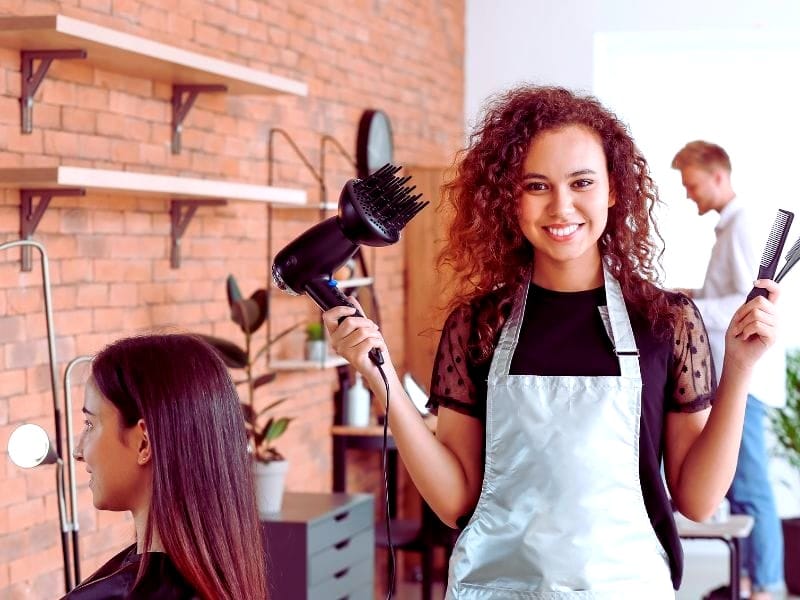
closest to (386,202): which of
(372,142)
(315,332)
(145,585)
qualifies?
(145,585)

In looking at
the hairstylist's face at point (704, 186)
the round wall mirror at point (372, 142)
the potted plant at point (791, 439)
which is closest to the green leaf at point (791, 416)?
the potted plant at point (791, 439)

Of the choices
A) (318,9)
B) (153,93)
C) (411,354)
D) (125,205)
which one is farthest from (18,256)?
(411,354)

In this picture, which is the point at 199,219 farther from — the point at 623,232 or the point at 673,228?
the point at 673,228

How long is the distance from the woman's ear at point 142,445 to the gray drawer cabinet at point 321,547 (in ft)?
6.21

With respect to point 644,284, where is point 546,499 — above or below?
below

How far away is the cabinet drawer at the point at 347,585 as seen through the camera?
366cm

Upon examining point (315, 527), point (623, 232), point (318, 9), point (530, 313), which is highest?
point (318, 9)

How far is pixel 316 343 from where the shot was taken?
442 cm

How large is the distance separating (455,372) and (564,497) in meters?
0.26

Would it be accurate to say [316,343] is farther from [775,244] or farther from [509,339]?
[775,244]

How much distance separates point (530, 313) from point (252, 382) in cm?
185

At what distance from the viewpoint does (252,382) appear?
366cm

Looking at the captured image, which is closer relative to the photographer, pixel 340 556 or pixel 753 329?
pixel 753 329

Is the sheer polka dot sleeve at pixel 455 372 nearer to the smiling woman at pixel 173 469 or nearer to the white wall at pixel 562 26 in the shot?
the smiling woman at pixel 173 469
